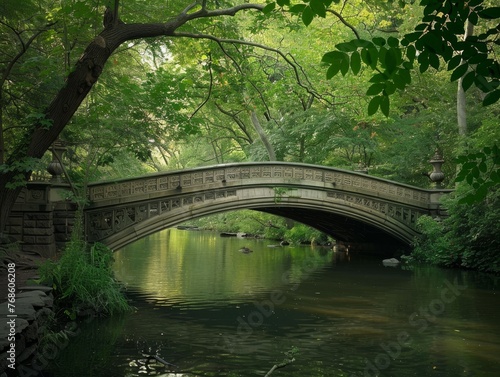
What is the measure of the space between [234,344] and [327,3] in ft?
19.6

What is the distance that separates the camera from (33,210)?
11688 millimetres

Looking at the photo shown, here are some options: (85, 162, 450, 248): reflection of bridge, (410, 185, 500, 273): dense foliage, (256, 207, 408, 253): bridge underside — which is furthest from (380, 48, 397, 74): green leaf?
(256, 207, 408, 253): bridge underside

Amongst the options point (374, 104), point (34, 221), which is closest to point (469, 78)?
point (374, 104)

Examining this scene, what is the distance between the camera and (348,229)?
70.6 ft

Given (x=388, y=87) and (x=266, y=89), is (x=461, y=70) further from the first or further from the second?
(x=266, y=89)

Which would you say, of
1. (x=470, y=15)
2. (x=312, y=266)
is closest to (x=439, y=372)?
(x=470, y=15)

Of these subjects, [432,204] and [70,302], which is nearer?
[70,302]

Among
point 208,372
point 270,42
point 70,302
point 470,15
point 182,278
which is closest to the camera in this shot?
point 470,15

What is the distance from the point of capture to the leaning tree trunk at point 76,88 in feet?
27.3

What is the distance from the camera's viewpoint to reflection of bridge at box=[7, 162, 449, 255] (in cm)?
1177

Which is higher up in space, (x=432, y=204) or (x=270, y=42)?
(x=270, y=42)

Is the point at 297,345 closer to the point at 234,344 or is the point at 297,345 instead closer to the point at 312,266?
Result: the point at 234,344

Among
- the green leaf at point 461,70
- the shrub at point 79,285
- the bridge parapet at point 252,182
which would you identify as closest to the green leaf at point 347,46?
the green leaf at point 461,70

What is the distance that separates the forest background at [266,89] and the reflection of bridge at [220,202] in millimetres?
838
